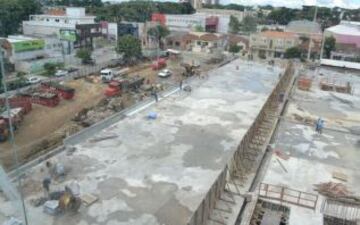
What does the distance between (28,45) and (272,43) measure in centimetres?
3579

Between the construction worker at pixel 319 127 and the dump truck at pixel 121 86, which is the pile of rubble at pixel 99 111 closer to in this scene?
the dump truck at pixel 121 86

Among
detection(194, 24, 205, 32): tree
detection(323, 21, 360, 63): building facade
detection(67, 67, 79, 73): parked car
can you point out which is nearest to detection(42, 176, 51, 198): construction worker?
detection(67, 67, 79, 73): parked car

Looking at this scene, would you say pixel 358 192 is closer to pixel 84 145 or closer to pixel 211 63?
pixel 84 145

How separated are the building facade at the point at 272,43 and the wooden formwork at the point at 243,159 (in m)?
28.9

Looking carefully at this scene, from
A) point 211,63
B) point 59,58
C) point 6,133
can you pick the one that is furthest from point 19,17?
point 6,133

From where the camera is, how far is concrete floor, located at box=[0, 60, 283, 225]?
13.8 metres

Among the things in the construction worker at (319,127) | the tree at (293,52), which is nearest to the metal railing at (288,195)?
the construction worker at (319,127)

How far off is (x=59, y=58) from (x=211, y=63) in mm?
20296

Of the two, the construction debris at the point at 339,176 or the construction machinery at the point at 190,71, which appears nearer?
the construction debris at the point at 339,176

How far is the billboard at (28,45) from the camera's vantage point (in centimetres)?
4022

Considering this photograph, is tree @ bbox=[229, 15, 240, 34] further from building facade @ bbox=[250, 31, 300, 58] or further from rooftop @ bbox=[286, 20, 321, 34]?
building facade @ bbox=[250, 31, 300, 58]

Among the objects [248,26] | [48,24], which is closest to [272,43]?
[248,26]

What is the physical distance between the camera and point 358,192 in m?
16.2

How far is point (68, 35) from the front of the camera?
159 ft
